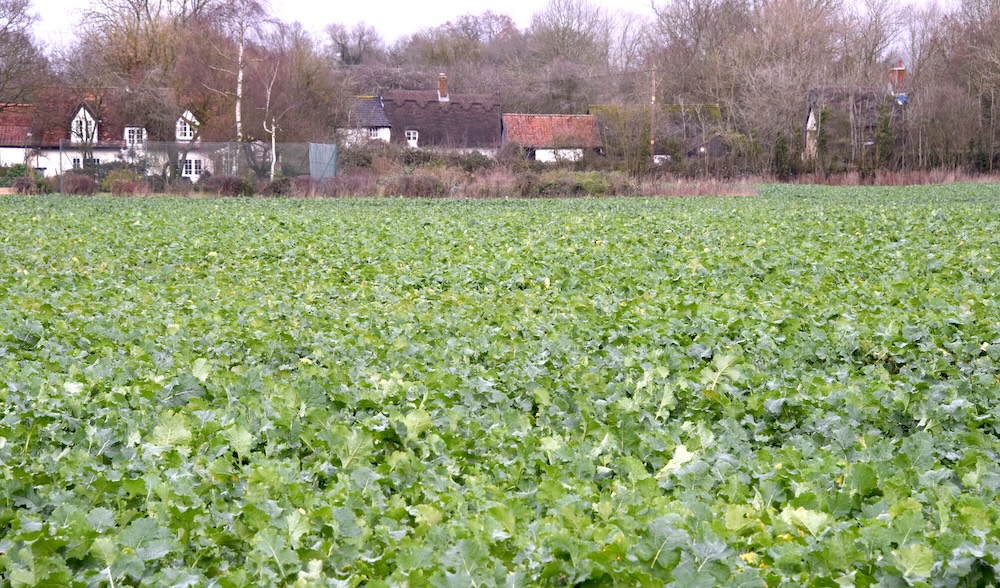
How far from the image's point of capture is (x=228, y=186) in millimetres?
37562

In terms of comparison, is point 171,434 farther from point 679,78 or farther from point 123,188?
point 679,78

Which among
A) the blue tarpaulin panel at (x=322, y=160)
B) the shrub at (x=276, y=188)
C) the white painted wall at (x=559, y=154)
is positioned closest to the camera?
the shrub at (x=276, y=188)

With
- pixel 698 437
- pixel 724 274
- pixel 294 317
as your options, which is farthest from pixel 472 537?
pixel 724 274

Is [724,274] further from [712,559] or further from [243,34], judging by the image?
[243,34]

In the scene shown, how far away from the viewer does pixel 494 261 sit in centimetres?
1370

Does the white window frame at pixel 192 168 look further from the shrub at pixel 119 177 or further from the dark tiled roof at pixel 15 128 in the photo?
the dark tiled roof at pixel 15 128

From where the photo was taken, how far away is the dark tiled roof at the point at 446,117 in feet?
204

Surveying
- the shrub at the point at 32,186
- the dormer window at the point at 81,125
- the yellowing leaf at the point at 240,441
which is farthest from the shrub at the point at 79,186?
the yellowing leaf at the point at 240,441

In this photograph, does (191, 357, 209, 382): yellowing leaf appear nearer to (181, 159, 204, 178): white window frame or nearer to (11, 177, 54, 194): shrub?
(181, 159, 204, 178): white window frame

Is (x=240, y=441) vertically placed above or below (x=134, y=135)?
below

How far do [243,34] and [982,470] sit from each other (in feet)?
155

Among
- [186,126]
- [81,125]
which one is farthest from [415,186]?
[81,125]

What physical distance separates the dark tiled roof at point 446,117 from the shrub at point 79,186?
1055 inches

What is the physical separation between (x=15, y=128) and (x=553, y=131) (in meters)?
36.3
